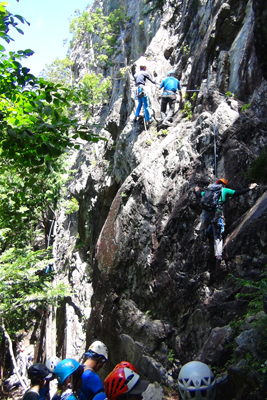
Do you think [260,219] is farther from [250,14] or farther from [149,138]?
[250,14]

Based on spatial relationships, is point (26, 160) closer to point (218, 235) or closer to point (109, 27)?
point (218, 235)

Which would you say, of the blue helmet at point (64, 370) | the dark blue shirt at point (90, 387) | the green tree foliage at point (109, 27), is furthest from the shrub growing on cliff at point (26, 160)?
the green tree foliage at point (109, 27)

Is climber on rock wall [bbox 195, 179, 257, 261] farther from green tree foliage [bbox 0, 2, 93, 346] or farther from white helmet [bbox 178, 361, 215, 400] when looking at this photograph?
white helmet [bbox 178, 361, 215, 400]

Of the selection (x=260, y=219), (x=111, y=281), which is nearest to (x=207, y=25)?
(x=260, y=219)

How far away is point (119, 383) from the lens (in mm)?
3588

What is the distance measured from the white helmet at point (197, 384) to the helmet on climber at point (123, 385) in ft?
1.58

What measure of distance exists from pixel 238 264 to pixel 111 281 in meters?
4.62

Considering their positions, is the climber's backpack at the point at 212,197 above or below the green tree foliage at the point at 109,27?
below

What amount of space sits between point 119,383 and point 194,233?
4.90m

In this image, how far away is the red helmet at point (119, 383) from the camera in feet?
11.6

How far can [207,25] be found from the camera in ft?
43.6

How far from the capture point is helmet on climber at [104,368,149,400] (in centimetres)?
353

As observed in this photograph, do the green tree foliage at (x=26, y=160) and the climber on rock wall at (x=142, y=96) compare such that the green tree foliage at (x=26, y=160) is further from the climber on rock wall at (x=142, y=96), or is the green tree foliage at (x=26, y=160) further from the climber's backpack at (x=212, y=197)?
the climber on rock wall at (x=142, y=96)

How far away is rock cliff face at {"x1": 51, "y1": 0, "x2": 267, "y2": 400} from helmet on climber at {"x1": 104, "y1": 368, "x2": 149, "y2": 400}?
1.86 meters
